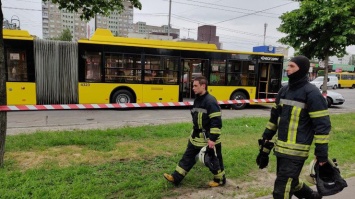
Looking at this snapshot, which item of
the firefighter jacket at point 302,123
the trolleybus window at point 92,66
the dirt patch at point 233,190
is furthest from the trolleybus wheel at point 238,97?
the firefighter jacket at point 302,123

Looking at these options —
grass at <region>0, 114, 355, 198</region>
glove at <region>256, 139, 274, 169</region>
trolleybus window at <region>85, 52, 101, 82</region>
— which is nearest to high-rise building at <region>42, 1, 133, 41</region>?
trolleybus window at <region>85, 52, 101, 82</region>

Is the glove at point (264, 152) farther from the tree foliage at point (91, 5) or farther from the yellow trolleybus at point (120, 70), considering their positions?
the yellow trolleybus at point (120, 70)

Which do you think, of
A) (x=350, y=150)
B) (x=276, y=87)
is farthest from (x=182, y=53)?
(x=350, y=150)

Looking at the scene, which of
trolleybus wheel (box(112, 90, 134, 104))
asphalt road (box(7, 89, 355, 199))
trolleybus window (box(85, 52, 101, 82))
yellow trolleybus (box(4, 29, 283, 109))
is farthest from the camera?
trolleybus wheel (box(112, 90, 134, 104))

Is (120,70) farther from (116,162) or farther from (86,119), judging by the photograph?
(116,162)

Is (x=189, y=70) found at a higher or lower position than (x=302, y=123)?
higher

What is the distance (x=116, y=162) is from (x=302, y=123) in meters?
3.34

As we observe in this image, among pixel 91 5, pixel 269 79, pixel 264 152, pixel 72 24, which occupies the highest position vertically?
pixel 72 24

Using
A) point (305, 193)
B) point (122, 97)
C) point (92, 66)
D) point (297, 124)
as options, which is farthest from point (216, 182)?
point (92, 66)

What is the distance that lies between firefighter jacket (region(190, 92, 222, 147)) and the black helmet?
129cm

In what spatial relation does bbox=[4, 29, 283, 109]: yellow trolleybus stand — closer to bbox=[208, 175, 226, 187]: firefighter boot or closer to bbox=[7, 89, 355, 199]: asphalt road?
bbox=[7, 89, 355, 199]: asphalt road

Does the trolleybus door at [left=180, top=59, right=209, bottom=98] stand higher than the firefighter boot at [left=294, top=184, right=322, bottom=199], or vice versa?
the trolleybus door at [left=180, top=59, right=209, bottom=98]

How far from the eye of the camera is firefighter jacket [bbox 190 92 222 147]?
4.00m

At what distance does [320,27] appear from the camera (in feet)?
28.9
